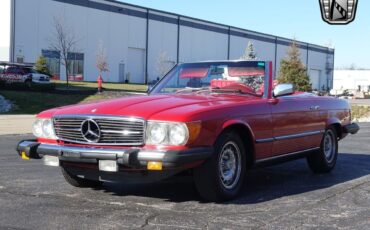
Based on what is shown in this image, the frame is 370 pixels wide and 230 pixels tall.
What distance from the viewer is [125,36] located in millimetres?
64188

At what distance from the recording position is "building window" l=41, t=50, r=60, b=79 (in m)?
54.6

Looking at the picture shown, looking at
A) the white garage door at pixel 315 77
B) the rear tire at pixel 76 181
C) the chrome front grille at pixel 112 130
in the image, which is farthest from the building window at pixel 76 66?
the white garage door at pixel 315 77

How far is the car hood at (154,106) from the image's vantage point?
5.66m

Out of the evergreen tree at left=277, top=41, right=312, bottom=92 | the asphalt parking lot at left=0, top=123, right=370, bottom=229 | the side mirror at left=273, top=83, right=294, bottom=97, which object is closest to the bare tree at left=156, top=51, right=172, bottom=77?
the evergreen tree at left=277, top=41, right=312, bottom=92

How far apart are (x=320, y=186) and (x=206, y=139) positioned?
2.36 meters

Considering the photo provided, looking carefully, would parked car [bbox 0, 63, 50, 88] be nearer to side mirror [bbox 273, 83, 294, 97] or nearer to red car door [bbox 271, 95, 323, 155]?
red car door [bbox 271, 95, 323, 155]

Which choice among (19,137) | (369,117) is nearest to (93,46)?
(369,117)

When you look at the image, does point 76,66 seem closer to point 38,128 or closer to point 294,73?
point 294,73

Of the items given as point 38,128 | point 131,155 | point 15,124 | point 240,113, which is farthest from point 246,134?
point 15,124

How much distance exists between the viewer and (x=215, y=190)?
19.4 feet

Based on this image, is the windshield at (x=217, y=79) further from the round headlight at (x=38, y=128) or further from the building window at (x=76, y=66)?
the building window at (x=76, y=66)

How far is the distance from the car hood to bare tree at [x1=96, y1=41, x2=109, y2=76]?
5234cm

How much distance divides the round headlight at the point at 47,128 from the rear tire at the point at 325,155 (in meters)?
4.00

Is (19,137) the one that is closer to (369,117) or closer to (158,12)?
(369,117)
